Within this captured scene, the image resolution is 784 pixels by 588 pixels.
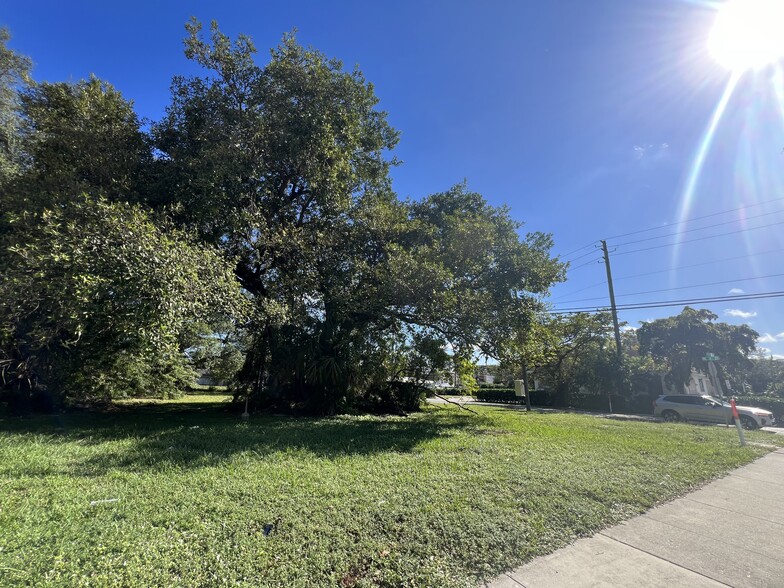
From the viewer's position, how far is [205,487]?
4574 mm

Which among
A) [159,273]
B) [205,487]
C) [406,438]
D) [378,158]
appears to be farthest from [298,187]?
[205,487]

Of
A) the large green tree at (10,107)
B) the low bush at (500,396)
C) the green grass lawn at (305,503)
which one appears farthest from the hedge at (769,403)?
the large green tree at (10,107)

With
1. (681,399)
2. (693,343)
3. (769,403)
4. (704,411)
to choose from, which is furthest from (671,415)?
(693,343)

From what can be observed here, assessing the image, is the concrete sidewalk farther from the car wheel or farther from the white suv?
the car wheel

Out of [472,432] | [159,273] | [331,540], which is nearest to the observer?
[331,540]

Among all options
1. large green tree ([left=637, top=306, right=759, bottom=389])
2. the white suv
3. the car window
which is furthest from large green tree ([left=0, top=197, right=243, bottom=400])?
large green tree ([left=637, top=306, right=759, bottom=389])

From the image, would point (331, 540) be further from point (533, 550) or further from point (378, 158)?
point (378, 158)

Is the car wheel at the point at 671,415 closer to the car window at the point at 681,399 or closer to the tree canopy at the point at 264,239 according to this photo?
the car window at the point at 681,399

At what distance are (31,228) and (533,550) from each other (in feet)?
37.3

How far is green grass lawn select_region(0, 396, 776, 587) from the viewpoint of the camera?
295 centimetres

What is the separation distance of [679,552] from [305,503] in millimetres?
3800

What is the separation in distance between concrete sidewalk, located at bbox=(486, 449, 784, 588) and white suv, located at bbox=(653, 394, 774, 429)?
46.7 ft

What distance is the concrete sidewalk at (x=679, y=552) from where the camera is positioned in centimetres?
302

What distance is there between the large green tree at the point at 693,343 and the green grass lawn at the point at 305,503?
26.4m
